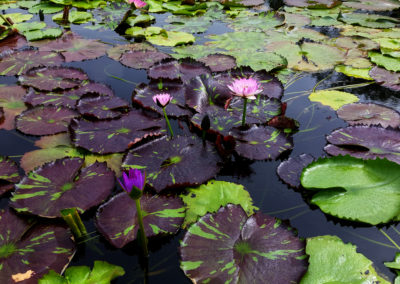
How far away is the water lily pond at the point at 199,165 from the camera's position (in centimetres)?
116

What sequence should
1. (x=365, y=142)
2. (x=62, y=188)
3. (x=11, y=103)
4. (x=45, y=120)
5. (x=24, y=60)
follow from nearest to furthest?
(x=62, y=188)
(x=365, y=142)
(x=45, y=120)
(x=11, y=103)
(x=24, y=60)

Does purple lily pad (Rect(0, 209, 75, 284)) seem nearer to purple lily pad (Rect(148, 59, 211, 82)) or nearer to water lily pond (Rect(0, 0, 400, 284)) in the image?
water lily pond (Rect(0, 0, 400, 284))

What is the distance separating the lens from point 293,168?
5.38 ft

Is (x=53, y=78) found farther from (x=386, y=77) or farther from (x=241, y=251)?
(x=386, y=77)

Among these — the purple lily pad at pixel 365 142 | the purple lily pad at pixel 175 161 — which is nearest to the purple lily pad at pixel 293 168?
the purple lily pad at pixel 365 142

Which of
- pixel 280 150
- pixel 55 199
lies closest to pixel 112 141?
pixel 55 199

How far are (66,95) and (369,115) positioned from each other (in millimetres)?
2237

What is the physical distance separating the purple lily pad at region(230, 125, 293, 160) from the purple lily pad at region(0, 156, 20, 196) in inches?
47.9

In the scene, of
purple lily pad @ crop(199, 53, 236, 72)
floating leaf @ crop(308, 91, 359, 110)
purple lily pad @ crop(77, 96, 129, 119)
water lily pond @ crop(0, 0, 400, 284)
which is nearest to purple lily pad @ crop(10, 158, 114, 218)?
water lily pond @ crop(0, 0, 400, 284)

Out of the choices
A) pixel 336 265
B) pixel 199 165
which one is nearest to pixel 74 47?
pixel 199 165

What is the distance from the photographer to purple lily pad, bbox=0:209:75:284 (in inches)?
44.1

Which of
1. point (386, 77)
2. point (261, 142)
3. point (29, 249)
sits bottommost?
point (29, 249)

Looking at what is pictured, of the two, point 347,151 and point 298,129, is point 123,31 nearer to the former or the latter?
point 298,129

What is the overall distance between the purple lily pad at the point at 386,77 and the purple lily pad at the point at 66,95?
2.31 metres
